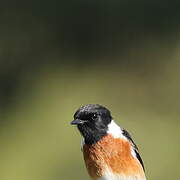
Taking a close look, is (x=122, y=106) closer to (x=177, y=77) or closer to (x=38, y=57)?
(x=177, y=77)

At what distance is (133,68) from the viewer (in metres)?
11.2

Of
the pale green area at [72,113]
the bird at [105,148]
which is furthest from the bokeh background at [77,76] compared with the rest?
the bird at [105,148]

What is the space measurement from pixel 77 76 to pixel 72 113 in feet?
3.79

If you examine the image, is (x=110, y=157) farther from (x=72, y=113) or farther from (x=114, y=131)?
(x=72, y=113)

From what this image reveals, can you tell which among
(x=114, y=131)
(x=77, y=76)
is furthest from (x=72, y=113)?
(x=114, y=131)

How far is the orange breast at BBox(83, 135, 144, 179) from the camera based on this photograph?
5.48m

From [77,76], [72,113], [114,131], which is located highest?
[114,131]

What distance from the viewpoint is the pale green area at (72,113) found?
31.3ft

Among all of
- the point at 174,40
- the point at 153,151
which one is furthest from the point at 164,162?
the point at 174,40

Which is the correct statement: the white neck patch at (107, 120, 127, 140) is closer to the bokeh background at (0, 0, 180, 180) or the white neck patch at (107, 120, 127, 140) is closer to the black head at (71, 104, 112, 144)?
the black head at (71, 104, 112, 144)

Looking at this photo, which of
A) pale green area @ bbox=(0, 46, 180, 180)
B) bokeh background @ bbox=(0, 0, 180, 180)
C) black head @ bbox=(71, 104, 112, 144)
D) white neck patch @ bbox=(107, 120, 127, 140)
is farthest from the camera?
bokeh background @ bbox=(0, 0, 180, 180)

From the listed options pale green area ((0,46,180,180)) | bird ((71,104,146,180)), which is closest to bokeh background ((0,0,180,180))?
pale green area ((0,46,180,180))

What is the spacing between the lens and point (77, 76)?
1119 cm

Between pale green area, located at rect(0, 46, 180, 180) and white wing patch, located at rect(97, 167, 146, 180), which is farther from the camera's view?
pale green area, located at rect(0, 46, 180, 180)
